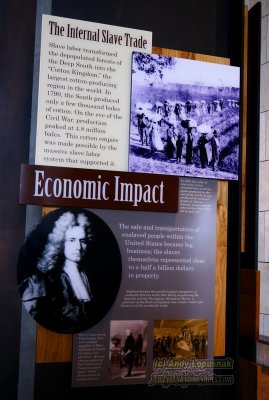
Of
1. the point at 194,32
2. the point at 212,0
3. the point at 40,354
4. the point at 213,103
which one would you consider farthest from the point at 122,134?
the point at 40,354

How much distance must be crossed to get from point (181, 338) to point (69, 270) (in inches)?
25.2

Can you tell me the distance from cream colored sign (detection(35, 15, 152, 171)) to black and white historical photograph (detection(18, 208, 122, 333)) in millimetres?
271

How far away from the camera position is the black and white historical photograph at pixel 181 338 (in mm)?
2250

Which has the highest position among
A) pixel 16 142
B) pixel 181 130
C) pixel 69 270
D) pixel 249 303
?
pixel 181 130

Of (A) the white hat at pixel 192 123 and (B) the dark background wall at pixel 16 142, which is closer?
(B) the dark background wall at pixel 16 142

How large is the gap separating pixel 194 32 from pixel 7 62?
0.94m

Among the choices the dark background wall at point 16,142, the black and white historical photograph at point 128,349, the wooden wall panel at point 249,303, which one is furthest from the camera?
the wooden wall panel at point 249,303

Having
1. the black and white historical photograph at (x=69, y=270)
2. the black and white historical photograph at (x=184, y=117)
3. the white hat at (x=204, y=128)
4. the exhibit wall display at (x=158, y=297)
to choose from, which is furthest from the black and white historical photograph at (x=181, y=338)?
the white hat at (x=204, y=128)

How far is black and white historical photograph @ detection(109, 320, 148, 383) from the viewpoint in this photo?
218cm

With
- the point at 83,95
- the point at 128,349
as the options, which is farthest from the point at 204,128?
the point at 128,349

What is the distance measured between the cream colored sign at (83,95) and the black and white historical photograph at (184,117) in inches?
2.6

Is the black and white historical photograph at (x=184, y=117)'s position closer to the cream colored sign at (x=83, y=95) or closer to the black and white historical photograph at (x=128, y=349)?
the cream colored sign at (x=83, y=95)

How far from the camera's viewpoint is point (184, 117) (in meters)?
2.33

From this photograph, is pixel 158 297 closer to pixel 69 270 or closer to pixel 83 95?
pixel 69 270
